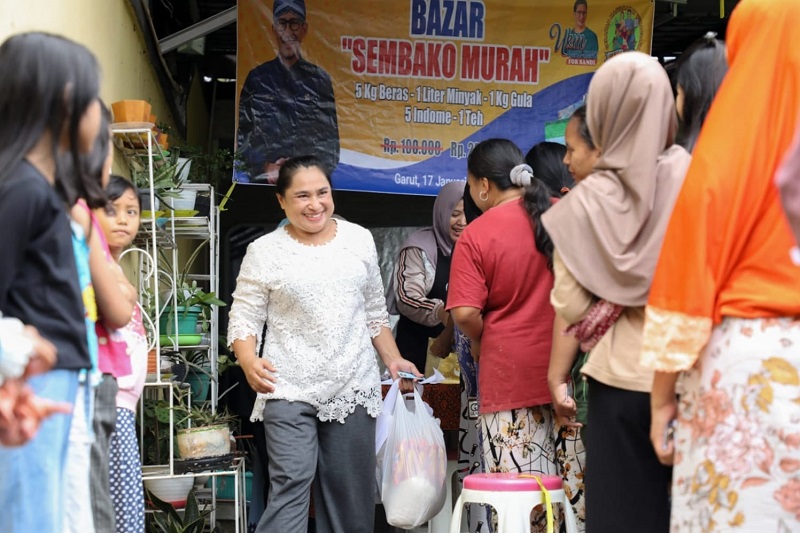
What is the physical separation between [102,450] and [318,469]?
1.90m

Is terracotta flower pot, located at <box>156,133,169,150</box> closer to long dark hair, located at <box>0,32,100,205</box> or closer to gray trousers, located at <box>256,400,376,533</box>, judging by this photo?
gray trousers, located at <box>256,400,376,533</box>

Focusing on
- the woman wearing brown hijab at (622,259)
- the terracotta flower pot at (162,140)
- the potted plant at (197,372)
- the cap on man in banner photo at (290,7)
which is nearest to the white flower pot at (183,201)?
the terracotta flower pot at (162,140)

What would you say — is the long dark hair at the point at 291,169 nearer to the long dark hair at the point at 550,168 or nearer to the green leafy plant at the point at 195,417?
the long dark hair at the point at 550,168

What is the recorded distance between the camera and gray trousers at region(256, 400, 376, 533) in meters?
4.12

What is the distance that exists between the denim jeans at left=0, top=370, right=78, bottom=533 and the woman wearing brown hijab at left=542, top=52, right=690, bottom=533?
125 centimetres

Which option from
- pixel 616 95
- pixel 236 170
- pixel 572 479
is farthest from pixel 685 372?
pixel 236 170

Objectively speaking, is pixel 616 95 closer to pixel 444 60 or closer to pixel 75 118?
pixel 75 118

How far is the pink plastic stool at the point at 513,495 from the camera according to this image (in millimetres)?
3256

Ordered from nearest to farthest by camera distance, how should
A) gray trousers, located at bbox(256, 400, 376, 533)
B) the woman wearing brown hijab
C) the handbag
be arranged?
the woman wearing brown hijab, the handbag, gray trousers, located at bbox(256, 400, 376, 533)

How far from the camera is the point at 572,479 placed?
3.56 metres

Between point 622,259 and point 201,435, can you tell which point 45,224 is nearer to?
point 622,259

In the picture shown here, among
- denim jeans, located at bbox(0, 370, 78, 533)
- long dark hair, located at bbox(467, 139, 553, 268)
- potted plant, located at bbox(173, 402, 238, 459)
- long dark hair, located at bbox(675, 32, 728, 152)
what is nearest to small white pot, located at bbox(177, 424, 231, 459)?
potted plant, located at bbox(173, 402, 238, 459)

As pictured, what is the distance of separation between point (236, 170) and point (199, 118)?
3136mm

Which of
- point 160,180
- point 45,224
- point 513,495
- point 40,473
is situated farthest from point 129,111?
point 40,473
